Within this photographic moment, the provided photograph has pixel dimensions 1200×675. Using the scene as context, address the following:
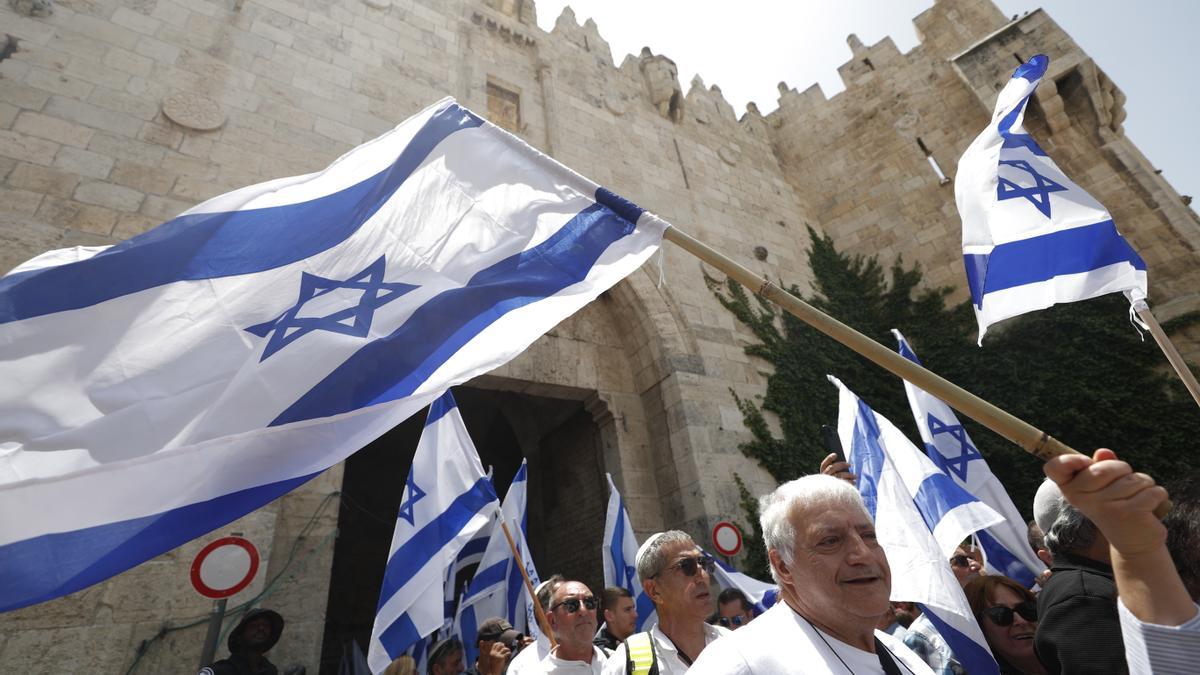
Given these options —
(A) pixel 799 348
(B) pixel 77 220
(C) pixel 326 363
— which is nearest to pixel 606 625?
(C) pixel 326 363

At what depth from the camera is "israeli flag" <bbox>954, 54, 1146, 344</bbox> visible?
304 cm

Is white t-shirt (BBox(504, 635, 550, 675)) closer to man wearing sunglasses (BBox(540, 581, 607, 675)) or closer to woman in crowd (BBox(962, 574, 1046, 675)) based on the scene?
man wearing sunglasses (BBox(540, 581, 607, 675))

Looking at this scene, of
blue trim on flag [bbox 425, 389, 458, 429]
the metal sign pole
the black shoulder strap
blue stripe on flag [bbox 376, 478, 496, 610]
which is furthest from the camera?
blue trim on flag [bbox 425, 389, 458, 429]

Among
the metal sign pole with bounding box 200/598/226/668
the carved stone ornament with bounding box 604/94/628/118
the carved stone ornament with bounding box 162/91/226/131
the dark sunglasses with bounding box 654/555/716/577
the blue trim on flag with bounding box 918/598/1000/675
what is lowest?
the blue trim on flag with bounding box 918/598/1000/675

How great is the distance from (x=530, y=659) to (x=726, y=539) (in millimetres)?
3689

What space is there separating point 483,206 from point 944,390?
77.7 inches

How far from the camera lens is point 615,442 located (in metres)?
7.68

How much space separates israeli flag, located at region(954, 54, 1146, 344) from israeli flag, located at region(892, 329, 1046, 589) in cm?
142

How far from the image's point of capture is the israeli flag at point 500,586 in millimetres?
4980

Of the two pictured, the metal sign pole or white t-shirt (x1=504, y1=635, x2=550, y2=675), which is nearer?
A: white t-shirt (x1=504, y1=635, x2=550, y2=675)

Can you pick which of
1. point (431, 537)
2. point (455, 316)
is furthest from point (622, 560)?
point (455, 316)

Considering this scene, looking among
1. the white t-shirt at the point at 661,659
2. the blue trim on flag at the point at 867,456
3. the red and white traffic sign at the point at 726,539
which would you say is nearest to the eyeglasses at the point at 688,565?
the white t-shirt at the point at 661,659

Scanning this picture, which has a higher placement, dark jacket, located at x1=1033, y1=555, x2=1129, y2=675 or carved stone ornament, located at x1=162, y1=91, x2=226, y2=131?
carved stone ornament, located at x1=162, y1=91, x2=226, y2=131

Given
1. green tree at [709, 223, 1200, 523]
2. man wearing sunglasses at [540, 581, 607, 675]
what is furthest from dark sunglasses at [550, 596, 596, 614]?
green tree at [709, 223, 1200, 523]
